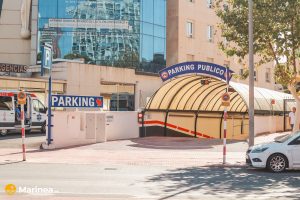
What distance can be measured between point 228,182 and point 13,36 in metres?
30.5

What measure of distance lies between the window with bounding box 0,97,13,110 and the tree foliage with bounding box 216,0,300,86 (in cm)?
1341

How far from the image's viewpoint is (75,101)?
2528 cm

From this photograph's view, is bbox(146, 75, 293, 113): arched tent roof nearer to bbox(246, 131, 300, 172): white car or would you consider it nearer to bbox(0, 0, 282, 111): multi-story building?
bbox(0, 0, 282, 111): multi-story building

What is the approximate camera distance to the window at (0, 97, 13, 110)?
29.8 m

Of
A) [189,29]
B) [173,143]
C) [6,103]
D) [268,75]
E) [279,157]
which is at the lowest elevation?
[173,143]

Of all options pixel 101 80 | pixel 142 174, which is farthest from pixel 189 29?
pixel 142 174

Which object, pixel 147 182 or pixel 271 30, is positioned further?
pixel 271 30

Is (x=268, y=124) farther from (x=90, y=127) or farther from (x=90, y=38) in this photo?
(x=90, y=38)

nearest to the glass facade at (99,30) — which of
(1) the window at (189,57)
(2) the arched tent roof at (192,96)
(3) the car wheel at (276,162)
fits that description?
(1) the window at (189,57)

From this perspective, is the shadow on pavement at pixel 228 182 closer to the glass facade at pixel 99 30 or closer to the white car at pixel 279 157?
the white car at pixel 279 157

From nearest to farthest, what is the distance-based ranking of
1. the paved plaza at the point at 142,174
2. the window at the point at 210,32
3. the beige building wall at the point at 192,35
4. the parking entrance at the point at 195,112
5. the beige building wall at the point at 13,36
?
the paved plaza at the point at 142,174
the parking entrance at the point at 195,112
the beige building wall at the point at 13,36
the beige building wall at the point at 192,35
the window at the point at 210,32

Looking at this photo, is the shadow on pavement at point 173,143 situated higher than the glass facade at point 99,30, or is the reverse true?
the glass facade at point 99,30

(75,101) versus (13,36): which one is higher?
(13,36)

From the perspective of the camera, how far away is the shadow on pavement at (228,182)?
38.6 feet
